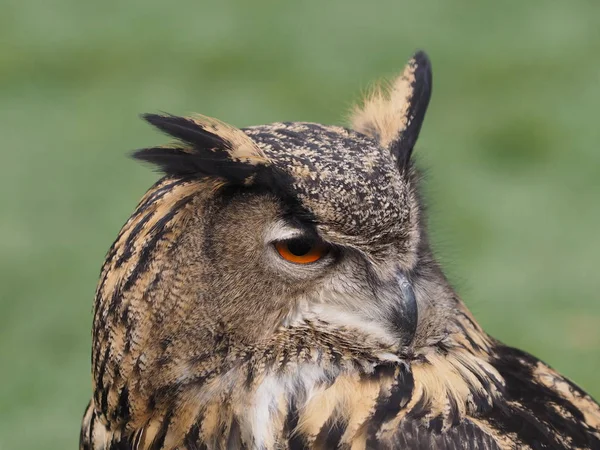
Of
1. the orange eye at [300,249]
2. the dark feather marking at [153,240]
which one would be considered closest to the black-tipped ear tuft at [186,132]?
the dark feather marking at [153,240]

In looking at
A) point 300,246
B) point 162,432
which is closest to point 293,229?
point 300,246

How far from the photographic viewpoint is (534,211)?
4.82 metres

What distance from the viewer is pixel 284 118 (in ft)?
17.2

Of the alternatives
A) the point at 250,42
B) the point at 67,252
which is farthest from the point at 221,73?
the point at 67,252

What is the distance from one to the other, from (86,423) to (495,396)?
0.96 metres

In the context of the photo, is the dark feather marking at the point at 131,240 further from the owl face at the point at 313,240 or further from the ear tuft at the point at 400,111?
the ear tuft at the point at 400,111

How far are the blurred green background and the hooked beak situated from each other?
159 centimetres

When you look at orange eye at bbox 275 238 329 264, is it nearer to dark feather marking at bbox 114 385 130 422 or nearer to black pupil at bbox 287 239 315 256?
black pupil at bbox 287 239 315 256

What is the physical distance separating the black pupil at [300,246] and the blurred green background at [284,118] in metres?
1.69

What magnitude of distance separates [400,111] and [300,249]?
430mm

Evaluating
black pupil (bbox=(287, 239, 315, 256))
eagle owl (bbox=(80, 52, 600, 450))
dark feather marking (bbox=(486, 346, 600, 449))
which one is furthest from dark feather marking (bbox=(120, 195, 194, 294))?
dark feather marking (bbox=(486, 346, 600, 449))

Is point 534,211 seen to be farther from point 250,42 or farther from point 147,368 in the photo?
point 147,368

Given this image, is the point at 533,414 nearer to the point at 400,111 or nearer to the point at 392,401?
the point at 392,401

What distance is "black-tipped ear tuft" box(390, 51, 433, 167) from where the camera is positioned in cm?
205
